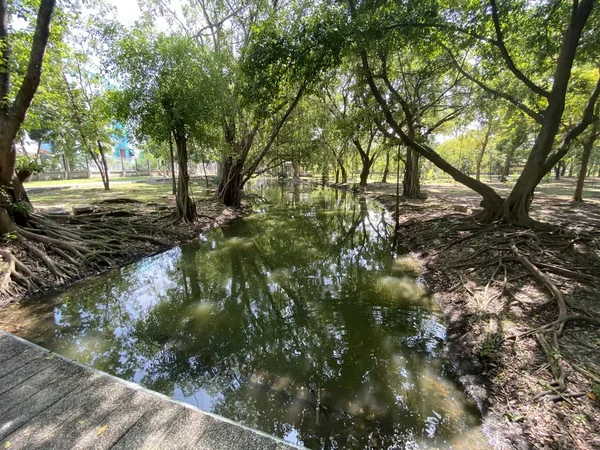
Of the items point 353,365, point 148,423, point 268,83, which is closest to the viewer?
point 148,423

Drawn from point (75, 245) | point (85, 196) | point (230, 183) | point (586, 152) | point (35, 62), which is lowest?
point (75, 245)

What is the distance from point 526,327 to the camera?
3484 mm

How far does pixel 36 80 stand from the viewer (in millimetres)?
5242

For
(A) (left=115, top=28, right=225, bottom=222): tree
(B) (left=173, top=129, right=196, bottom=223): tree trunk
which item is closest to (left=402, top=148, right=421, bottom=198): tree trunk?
(A) (left=115, top=28, right=225, bottom=222): tree

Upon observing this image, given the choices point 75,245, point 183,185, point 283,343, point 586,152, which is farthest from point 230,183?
point 586,152

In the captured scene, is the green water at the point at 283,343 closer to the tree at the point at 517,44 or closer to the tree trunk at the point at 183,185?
the tree trunk at the point at 183,185

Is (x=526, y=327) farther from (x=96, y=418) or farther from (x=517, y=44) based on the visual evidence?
(x=517, y=44)

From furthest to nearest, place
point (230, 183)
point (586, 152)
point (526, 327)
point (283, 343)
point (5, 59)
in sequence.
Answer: point (230, 183) → point (586, 152) → point (5, 59) → point (283, 343) → point (526, 327)

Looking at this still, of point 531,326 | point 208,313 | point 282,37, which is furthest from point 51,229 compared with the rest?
point 531,326

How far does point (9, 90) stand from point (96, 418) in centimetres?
663

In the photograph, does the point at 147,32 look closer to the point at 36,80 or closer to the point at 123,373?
the point at 36,80

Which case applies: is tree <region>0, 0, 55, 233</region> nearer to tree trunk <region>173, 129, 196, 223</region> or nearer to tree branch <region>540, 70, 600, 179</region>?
tree trunk <region>173, 129, 196, 223</region>

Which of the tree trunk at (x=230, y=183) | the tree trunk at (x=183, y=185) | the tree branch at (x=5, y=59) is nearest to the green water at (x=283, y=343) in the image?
the tree trunk at (x=183, y=185)

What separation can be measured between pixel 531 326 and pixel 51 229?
9.63m
